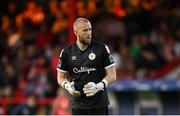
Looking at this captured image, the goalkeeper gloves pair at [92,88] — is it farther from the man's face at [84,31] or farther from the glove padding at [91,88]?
the man's face at [84,31]

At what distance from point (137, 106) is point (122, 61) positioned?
1.09 meters

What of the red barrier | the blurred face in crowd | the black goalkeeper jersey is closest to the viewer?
the blurred face in crowd

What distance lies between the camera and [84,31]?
28.5 feet

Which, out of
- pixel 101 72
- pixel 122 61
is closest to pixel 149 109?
pixel 122 61

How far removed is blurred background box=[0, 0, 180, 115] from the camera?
47.5 feet

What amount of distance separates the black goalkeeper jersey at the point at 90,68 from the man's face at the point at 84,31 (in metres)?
0.17

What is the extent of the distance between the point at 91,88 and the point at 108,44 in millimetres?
7640

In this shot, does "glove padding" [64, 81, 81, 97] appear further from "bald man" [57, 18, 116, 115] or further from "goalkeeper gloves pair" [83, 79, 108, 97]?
"goalkeeper gloves pair" [83, 79, 108, 97]

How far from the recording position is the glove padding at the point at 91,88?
8.55 metres

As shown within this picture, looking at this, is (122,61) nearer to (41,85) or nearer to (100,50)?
(41,85)

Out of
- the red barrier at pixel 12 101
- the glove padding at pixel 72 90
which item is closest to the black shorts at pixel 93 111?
the glove padding at pixel 72 90

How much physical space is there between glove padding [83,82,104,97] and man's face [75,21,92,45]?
0.54 m

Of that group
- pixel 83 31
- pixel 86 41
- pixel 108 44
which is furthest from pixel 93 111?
pixel 108 44

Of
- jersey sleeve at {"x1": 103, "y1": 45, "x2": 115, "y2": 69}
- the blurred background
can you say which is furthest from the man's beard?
the blurred background
